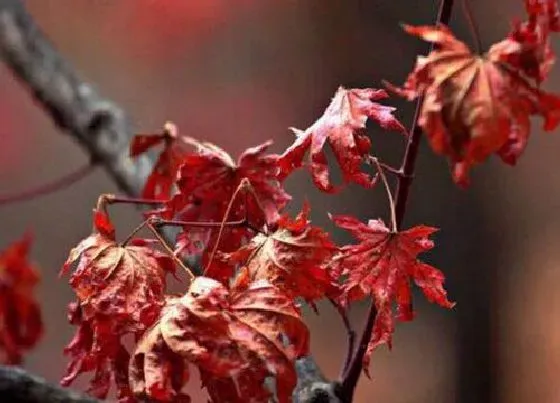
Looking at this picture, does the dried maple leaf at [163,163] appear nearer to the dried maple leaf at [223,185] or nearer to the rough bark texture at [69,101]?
the dried maple leaf at [223,185]

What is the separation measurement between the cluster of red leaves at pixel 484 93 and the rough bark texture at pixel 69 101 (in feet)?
1.77

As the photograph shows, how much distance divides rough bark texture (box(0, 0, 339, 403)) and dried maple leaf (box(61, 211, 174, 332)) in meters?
0.39

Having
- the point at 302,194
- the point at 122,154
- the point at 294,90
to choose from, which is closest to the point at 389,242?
the point at 122,154

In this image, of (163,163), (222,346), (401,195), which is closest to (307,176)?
(163,163)

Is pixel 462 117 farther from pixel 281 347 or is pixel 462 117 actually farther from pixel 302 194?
pixel 302 194

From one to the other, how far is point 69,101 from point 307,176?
543mm

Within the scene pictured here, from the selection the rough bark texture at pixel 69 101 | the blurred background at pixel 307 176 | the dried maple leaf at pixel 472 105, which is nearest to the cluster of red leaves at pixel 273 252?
the dried maple leaf at pixel 472 105

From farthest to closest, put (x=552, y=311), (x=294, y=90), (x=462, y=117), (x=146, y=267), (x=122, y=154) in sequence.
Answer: (x=294, y=90) < (x=552, y=311) < (x=122, y=154) < (x=146, y=267) < (x=462, y=117)

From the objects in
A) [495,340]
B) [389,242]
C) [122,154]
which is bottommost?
[495,340]

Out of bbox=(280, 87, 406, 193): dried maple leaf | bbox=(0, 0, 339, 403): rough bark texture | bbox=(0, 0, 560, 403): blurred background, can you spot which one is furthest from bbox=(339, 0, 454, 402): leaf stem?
bbox=(0, 0, 560, 403): blurred background

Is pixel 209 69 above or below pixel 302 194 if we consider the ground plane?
above

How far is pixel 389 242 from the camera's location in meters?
0.51

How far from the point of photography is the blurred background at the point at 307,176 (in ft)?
4.50

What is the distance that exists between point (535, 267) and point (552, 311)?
0.24 ft
